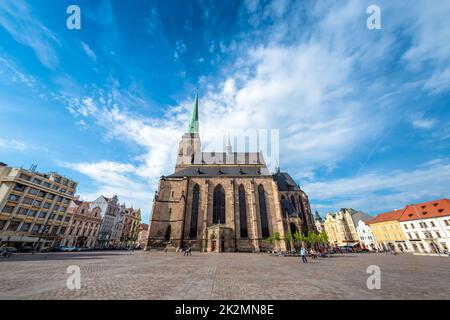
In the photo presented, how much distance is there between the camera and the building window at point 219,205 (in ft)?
113

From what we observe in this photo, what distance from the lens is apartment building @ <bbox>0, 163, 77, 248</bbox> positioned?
31047 millimetres

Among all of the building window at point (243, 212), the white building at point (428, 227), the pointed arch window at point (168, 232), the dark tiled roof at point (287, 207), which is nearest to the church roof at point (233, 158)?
the building window at point (243, 212)

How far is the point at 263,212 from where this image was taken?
1383 inches

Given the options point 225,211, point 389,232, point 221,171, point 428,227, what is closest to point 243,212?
point 225,211

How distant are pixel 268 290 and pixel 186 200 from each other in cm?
3043

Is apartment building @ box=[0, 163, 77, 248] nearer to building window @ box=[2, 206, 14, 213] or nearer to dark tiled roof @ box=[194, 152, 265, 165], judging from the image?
building window @ box=[2, 206, 14, 213]

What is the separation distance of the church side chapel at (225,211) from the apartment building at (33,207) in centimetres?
2310

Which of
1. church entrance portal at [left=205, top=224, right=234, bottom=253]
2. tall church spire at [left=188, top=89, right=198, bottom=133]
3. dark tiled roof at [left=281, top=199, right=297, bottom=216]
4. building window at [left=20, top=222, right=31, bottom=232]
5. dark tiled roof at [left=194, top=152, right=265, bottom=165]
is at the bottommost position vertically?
church entrance portal at [left=205, top=224, right=234, bottom=253]

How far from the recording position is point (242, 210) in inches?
1383

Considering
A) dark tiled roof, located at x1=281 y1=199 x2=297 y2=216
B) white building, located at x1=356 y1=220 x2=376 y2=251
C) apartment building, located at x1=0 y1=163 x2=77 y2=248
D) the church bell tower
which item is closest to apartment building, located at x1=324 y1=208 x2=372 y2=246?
white building, located at x1=356 y1=220 x2=376 y2=251

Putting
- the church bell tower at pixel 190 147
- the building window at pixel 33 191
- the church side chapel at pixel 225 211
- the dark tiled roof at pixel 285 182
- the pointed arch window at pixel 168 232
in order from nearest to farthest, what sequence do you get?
the church side chapel at pixel 225 211
the pointed arch window at pixel 168 232
the building window at pixel 33 191
the dark tiled roof at pixel 285 182
the church bell tower at pixel 190 147

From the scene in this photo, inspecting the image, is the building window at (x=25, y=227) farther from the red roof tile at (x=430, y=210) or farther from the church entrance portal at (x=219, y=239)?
the red roof tile at (x=430, y=210)
